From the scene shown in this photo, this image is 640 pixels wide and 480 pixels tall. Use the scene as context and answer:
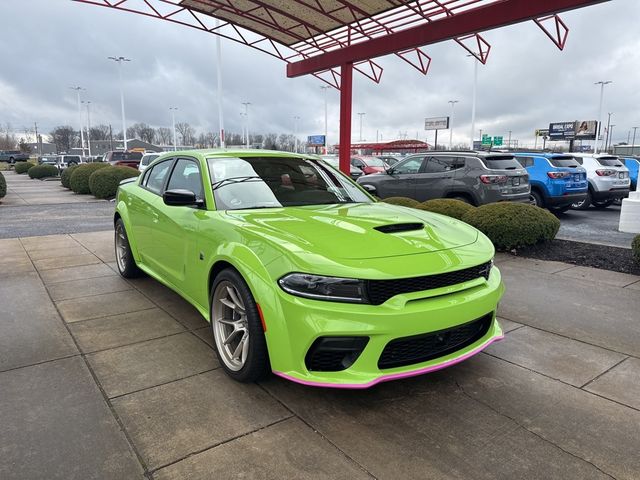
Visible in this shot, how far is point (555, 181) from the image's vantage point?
11.2 meters

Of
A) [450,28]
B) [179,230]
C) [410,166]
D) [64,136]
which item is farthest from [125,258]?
[64,136]

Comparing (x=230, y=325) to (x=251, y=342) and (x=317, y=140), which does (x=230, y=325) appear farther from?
(x=317, y=140)

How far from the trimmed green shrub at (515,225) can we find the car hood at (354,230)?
145 inches

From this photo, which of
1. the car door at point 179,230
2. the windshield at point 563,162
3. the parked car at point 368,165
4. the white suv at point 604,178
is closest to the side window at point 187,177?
the car door at point 179,230

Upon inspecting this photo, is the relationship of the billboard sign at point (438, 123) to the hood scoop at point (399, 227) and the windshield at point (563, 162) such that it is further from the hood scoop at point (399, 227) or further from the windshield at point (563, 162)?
the hood scoop at point (399, 227)

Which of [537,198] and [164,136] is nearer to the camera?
[537,198]

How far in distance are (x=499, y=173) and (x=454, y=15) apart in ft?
16.9

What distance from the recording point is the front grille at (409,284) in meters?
Answer: 2.57

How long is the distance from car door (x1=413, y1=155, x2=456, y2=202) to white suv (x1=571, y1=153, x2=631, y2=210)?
5.32 meters

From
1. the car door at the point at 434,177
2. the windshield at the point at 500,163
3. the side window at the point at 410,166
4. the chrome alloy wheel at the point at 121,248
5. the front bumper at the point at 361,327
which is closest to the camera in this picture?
the front bumper at the point at 361,327

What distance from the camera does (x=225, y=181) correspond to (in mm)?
3873

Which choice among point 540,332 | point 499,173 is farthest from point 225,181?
point 499,173

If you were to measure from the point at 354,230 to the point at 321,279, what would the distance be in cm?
63

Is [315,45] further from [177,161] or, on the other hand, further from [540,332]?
[540,332]
